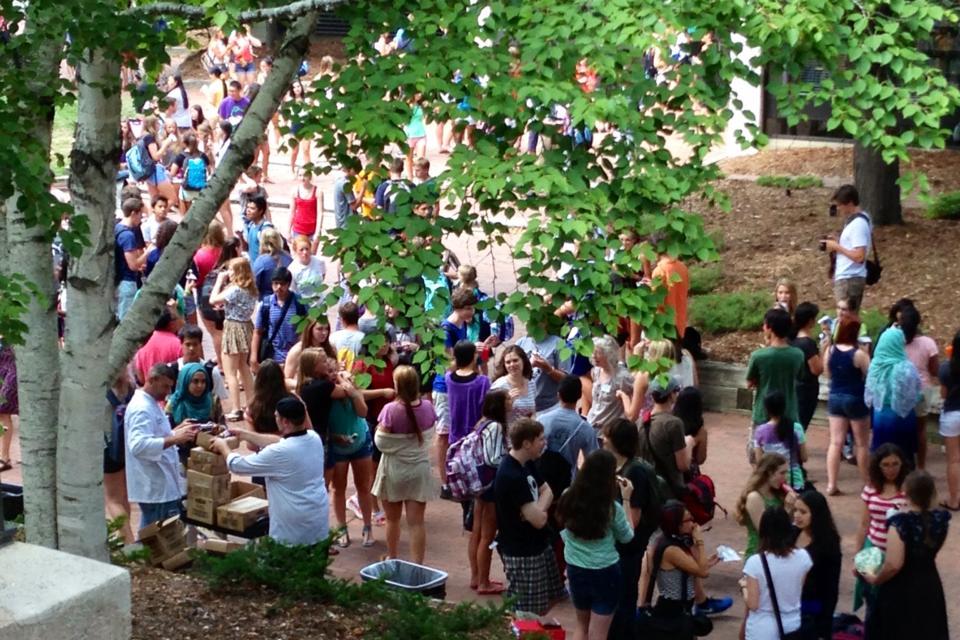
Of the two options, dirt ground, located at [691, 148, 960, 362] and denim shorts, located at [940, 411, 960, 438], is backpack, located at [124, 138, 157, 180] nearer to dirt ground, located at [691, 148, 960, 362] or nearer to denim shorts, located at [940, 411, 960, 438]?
dirt ground, located at [691, 148, 960, 362]

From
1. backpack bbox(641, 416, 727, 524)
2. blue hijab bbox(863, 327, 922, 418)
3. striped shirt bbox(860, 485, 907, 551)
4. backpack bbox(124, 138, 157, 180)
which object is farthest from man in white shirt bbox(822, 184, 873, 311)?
backpack bbox(124, 138, 157, 180)

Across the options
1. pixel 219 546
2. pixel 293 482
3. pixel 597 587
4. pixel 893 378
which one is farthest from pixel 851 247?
pixel 219 546

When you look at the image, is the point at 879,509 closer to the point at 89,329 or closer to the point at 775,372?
the point at 775,372

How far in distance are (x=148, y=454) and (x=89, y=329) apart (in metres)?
2.57

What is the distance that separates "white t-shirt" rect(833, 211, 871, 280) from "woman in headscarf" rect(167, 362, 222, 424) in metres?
6.51

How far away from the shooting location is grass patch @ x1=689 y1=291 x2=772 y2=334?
16.0 metres

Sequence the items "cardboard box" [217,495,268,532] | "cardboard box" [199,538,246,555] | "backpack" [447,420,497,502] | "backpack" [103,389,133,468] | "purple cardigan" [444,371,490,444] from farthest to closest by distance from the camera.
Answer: "purple cardigan" [444,371,490,444] < "backpack" [103,389,133,468] < "backpack" [447,420,497,502] < "cardboard box" [217,495,268,532] < "cardboard box" [199,538,246,555]

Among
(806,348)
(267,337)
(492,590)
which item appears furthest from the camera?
(267,337)

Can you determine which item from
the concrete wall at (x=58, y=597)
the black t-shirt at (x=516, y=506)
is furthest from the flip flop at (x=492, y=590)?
the concrete wall at (x=58, y=597)

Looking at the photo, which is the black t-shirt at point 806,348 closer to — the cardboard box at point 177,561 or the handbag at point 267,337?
the handbag at point 267,337

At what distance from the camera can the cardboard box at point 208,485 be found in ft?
33.4

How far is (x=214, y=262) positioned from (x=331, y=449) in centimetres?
476

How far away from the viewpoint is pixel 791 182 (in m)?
20.1

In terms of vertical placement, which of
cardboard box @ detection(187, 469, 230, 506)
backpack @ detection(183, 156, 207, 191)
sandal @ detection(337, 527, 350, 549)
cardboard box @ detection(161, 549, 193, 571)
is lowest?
sandal @ detection(337, 527, 350, 549)
